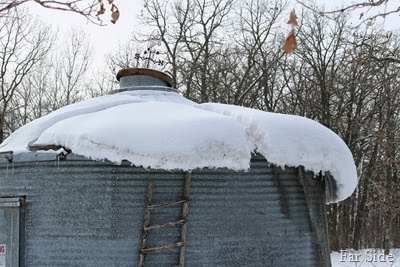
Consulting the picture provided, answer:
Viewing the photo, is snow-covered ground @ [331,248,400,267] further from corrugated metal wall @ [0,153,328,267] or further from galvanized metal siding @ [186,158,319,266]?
corrugated metal wall @ [0,153,328,267]

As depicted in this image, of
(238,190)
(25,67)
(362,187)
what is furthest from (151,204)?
(25,67)

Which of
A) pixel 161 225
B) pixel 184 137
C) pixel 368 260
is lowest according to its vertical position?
pixel 368 260

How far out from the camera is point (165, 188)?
3.79 m

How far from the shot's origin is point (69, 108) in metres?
4.55

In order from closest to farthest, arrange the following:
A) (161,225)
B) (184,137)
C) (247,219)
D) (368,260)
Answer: (184,137) < (161,225) < (247,219) < (368,260)

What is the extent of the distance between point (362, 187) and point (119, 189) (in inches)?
638

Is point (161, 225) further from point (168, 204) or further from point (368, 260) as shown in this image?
point (368, 260)

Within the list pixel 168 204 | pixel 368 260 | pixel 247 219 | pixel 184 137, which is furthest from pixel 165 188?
pixel 368 260

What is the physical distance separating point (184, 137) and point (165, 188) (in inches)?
18.0

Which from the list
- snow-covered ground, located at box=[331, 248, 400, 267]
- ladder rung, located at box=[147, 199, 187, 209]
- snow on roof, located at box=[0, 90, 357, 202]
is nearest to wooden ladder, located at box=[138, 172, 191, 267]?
ladder rung, located at box=[147, 199, 187, 209]

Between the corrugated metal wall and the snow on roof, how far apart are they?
0.79ft

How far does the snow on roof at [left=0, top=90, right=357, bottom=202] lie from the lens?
11.4ft

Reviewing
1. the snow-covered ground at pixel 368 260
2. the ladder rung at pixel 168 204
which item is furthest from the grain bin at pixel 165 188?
the snow-covered ground at pixel 368 260

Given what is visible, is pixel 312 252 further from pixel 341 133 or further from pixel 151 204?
pixel 341 133
